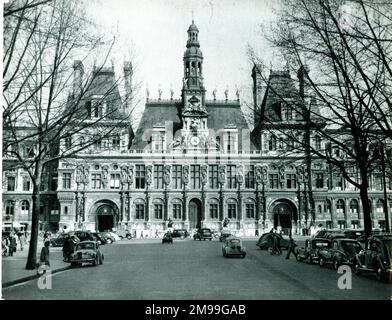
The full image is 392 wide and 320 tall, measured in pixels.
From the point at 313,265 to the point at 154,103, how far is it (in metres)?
39.3

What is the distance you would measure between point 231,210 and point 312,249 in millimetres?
31036

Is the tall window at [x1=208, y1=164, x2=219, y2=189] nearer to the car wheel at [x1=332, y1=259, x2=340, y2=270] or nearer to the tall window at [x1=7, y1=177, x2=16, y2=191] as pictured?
the tall window at [x1=7, y1=177, x2=16, y2=191]

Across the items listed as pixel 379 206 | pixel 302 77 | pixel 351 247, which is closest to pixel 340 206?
pixel 379 206

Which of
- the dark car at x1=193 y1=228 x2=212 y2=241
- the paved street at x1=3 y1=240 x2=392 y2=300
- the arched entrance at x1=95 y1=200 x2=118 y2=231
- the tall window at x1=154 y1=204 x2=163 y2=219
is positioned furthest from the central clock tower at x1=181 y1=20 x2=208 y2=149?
the paved street at x1=3 y1=240 x2=392 y2=300

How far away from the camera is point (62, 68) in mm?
14102

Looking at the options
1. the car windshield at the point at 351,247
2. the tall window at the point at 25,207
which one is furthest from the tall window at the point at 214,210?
the car windshield at the point at 351,247

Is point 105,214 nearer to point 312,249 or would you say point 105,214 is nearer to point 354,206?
point 354,206

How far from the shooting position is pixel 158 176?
50875 mm

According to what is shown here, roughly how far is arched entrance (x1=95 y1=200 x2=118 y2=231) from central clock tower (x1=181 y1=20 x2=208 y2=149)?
423 inches

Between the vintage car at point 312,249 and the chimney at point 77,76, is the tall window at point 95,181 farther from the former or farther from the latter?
the chimney at point 77,76
